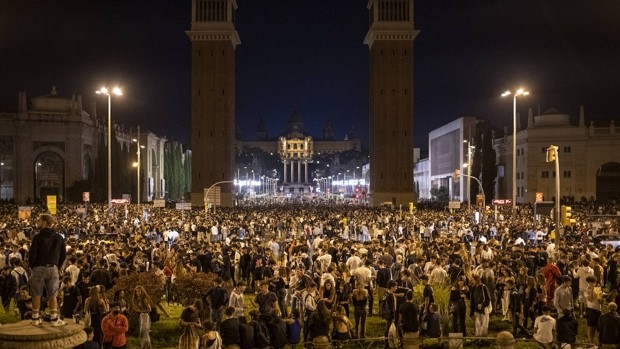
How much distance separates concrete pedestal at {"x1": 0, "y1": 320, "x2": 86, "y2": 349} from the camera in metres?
7.43

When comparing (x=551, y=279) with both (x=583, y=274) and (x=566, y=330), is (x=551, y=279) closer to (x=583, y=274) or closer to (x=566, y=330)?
(x=583, y=274)

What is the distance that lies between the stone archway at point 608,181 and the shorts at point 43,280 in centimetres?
7298

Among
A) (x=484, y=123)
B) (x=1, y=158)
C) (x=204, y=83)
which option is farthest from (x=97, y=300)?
(x=484, y=123)

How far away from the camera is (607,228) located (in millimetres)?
33125

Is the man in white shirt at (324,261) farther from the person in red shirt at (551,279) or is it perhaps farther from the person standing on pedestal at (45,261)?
the person standing on pedestal at (45,261)

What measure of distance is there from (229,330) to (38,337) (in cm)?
322

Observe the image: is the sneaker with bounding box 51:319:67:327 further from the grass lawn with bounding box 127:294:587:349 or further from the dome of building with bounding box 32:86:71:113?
the dome of building with bounding box 32:86:71:113

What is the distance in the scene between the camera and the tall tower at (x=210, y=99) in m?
80.6

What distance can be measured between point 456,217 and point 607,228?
10854 millimetres

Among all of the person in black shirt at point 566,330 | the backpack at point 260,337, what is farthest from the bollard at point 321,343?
the person in black shirt at point 566,330

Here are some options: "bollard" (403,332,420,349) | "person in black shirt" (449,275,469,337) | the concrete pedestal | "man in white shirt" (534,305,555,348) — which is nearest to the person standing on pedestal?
the concrete pedestal

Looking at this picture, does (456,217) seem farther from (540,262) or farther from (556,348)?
(556,348)

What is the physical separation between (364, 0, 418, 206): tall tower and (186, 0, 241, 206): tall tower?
18852 mm

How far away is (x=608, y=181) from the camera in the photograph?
72750 mm
